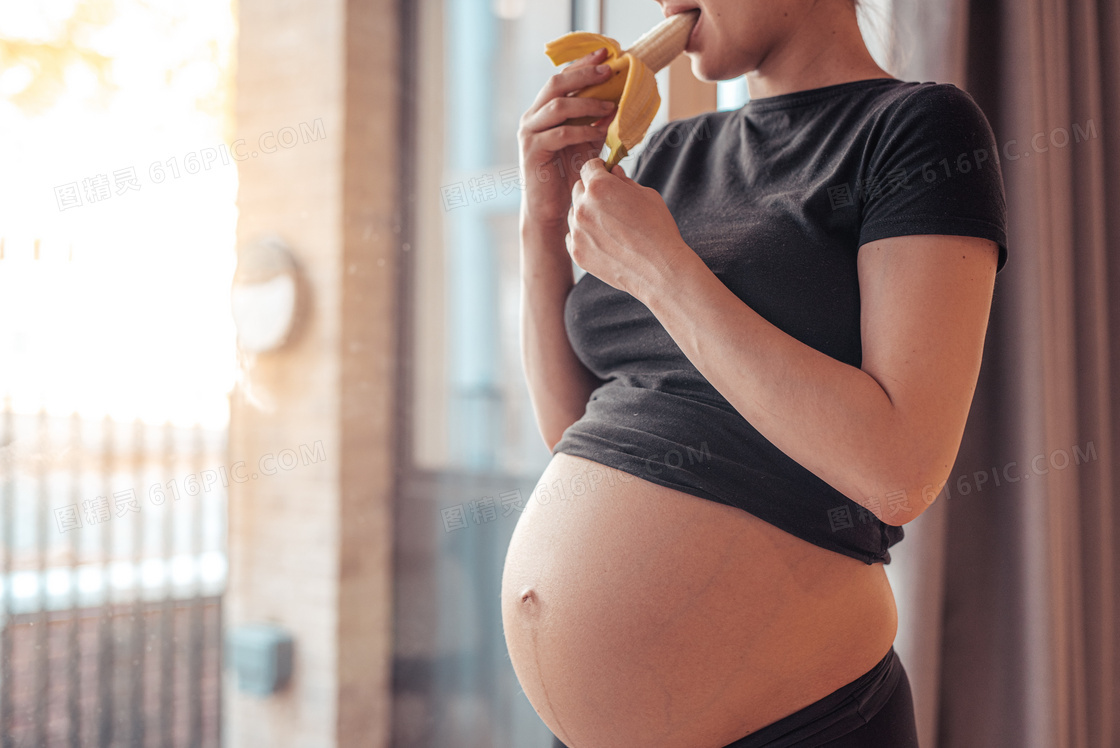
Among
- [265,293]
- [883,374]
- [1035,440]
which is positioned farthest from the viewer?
[265,293]

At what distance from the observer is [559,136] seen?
0.79 metres

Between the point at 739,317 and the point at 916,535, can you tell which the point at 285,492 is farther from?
the point at 739,317

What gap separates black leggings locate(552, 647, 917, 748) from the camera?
2.11ft

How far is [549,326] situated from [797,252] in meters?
0.33

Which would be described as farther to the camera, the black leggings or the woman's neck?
the woman's neck

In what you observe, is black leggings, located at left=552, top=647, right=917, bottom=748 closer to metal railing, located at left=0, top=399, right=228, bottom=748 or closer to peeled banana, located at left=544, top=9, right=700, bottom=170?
peeled banana, located at left=544, top=9, right=700, bottom=170

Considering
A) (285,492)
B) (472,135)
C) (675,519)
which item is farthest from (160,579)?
(675,519)

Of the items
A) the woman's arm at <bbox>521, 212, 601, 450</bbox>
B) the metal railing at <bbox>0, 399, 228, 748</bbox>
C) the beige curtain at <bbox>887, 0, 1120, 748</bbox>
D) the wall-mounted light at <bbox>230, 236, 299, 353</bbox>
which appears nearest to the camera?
the woman's arm at <bbox>521, 212, 601, 450</bbox>

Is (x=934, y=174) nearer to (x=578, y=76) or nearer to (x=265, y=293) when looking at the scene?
(x=578, y=76)

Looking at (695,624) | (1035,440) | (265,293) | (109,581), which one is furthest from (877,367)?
(109,581)

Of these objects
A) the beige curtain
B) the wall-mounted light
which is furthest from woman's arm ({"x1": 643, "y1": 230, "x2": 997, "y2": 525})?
the wall-mounted light

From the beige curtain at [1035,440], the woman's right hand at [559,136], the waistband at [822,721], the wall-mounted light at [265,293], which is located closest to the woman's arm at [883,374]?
the waistband at [822,721]

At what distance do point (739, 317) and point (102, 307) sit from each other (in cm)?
168

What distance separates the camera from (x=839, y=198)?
66cm
